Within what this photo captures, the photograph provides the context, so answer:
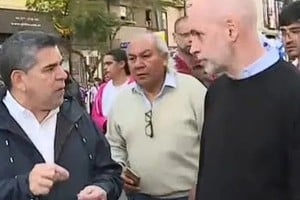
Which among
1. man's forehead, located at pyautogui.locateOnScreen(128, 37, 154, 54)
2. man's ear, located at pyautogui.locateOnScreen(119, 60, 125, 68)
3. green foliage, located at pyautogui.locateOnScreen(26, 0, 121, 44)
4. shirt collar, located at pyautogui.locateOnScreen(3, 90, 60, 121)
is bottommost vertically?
shirt collar, located at pyautogui.locateOnScreen(3, 90, 60, 121)

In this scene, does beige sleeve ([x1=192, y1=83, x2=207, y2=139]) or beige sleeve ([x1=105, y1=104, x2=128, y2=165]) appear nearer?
beige sleeve ([x1=192, y1=83, x2=207, y2=139])

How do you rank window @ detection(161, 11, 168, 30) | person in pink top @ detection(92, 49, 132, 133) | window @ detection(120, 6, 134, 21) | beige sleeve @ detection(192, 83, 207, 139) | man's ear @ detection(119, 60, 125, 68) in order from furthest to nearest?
window @ detection(161, 11, 168, 30) → window @ detection(120, 6, 134, 21) → man's ear @ detection(119, 60, 125, 68) → person in pink top @ detection(92, 49, 132, 133) → beige sleeve @ detection(192, 83, 207, 139)

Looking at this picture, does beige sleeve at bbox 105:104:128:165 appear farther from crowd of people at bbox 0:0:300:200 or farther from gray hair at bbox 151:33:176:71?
gray hair at bbox 151:33:176:71

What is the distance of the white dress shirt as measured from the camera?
147 inches

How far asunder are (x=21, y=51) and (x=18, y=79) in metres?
0.14

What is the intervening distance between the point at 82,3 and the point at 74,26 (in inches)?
39.0

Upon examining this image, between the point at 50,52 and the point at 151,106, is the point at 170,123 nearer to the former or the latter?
the point at 151,106

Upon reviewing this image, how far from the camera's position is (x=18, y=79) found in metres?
3.82

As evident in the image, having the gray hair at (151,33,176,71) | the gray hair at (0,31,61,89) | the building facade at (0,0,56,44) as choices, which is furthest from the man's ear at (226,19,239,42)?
the building facade at (0,0,56,44)

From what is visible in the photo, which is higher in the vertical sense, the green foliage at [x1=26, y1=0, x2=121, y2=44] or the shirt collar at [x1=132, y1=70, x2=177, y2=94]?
the green foliage at [x1=26, y1=0, x2=121, y2=44]

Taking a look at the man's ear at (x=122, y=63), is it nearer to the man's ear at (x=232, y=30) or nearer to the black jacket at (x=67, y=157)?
the black jacket at (x=67, y=157)

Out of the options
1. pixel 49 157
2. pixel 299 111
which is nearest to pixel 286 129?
pixel 299 111

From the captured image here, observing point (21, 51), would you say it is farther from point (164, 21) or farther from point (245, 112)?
point (164, 21)

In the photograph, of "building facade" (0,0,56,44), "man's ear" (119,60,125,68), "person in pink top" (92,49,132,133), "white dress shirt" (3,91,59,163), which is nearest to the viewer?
"white dress shirt" (3,91,59,163)
